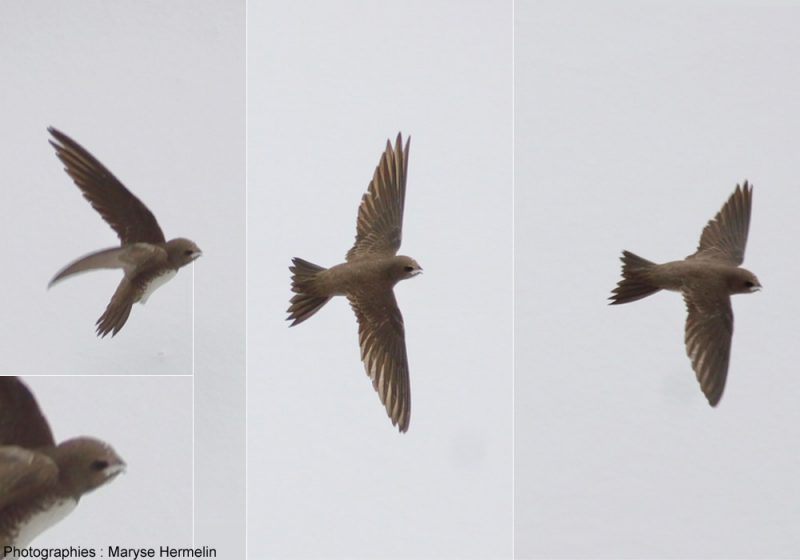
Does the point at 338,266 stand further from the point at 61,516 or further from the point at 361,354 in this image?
the point at 61,516

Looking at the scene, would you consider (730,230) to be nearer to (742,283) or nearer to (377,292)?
(742,283)

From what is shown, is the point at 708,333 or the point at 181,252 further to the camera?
the point at 708,333

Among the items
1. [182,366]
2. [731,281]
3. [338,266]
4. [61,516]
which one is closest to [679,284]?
[731,281]

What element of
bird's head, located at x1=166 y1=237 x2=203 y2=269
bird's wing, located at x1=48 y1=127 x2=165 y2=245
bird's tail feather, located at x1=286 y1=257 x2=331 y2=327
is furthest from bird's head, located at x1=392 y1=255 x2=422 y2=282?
bird's wing, located at x1=48 y1=127 x2=165 y2=245

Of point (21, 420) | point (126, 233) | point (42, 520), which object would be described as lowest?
point (42, 520)

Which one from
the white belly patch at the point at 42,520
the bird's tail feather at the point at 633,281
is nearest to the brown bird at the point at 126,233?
the white belly patch at the point at 42,520

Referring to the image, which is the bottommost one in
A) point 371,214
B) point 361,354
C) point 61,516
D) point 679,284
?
point 61,516

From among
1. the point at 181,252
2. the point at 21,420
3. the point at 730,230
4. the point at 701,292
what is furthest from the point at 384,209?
the point at 21,420
